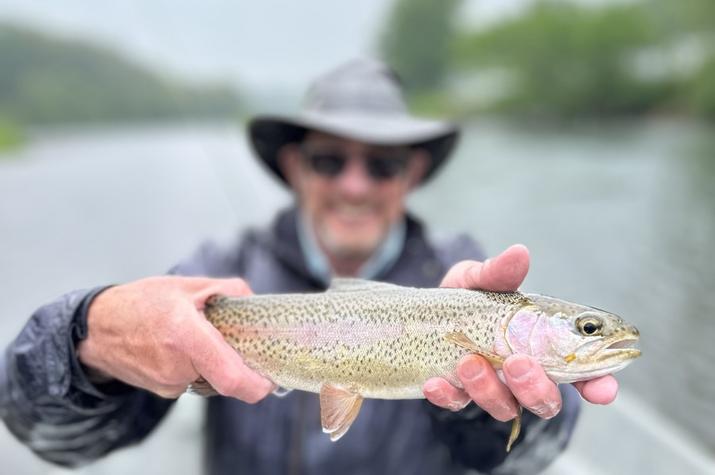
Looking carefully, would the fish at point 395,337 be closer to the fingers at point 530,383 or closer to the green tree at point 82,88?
the fingers at point 530,383

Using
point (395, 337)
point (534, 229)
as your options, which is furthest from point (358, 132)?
point (534, 229)

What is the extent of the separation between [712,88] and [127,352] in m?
52.5

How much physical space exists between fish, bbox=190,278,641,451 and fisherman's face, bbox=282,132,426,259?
1.38 metres

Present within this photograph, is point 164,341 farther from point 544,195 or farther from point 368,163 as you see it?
point 544,195

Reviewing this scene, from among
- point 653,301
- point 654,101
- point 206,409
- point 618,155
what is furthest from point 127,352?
point 654,101

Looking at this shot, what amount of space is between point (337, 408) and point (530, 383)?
2.22ft

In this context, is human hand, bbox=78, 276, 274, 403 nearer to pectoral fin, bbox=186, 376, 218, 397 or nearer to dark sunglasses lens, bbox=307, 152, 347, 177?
pectoral fin, bbox=186, 376, 218, 397

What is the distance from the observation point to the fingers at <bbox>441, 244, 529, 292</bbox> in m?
1.96

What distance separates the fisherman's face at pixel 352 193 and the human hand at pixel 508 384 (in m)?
1.67

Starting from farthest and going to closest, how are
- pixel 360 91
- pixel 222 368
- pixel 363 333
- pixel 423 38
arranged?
pixel 423 38 < pixel 360 91 < pixel 363 333 < pixel 222 368

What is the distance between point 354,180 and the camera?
3.83 m

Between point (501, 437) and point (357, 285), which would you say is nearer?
point (357, 285)

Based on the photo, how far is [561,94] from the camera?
67.4 meters

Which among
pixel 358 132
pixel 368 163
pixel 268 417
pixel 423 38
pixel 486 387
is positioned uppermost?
pixel 358 132
